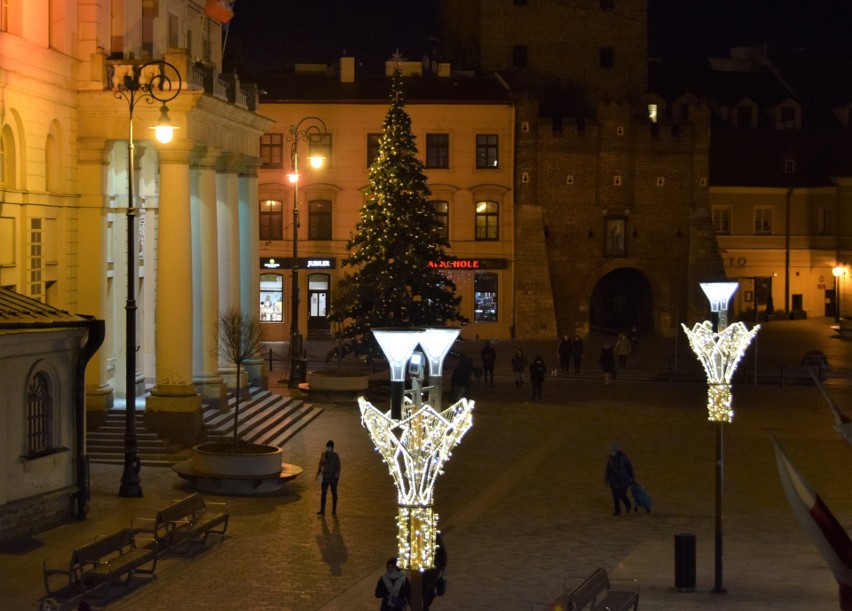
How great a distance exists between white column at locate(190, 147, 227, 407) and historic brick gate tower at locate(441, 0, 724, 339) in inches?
1218

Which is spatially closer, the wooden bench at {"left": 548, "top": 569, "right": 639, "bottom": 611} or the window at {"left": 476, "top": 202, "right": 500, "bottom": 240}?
the wooden bench at {"left": 548, "top": 569, "right": 639, "bottom": 611}

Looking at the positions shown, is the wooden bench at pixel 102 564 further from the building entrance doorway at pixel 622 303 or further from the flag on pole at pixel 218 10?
the building entrance doorway at pixel 622 303

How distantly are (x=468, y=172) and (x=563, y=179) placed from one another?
15.2 ft

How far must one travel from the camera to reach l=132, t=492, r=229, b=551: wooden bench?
75.6 feet

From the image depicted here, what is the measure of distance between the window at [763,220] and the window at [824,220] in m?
2.60

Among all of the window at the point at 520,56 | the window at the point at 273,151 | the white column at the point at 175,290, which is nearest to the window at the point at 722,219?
the window at the point at 520,56

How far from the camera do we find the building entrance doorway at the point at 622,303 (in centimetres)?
7044

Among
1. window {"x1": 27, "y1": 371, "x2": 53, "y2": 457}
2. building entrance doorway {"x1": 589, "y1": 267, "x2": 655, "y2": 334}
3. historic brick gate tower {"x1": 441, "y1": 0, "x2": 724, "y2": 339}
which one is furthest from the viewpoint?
building entrance doorway {"x1": 589, "y1": 267, "x2": 655, "y2": 334}

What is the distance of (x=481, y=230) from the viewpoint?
65875mm

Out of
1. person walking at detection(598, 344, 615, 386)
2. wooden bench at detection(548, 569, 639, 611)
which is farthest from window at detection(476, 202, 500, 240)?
wooden bench at detection(548, 569, 639, 611)

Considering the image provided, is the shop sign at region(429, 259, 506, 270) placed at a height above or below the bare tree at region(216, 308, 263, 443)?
above

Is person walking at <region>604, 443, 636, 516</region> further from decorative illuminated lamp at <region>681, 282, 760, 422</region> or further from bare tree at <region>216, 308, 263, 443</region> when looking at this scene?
bare tree at <region>216, 308, 263, 443</region>

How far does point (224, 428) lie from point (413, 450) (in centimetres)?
1863

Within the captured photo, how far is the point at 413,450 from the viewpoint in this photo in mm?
15938
